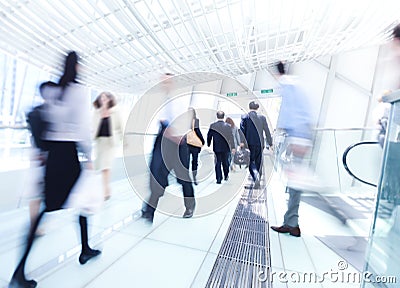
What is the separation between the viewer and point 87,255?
4.65ft

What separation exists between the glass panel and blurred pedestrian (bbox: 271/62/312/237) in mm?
830

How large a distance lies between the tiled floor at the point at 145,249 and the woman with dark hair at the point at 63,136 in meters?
0.27

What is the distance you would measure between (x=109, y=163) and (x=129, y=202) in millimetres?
1038

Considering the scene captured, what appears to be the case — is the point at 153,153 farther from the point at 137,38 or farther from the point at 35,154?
the point at 137,38

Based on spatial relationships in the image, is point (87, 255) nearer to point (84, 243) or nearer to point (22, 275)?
point (84, 243)

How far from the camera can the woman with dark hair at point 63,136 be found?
46.8 inches

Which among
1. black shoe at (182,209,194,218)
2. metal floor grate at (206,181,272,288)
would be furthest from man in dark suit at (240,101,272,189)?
black shoe at (182,209,194,218)

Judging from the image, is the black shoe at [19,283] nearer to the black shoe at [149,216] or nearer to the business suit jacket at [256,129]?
the black shoe at [149,216]

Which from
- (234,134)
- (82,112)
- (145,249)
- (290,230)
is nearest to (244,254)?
(290,230)

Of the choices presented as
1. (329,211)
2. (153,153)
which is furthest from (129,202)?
(329,211)

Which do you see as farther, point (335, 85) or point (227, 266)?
point (335, 85)

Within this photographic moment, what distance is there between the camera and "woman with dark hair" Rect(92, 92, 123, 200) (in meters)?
1.69

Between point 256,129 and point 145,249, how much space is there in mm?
2241

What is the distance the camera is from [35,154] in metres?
1.27
